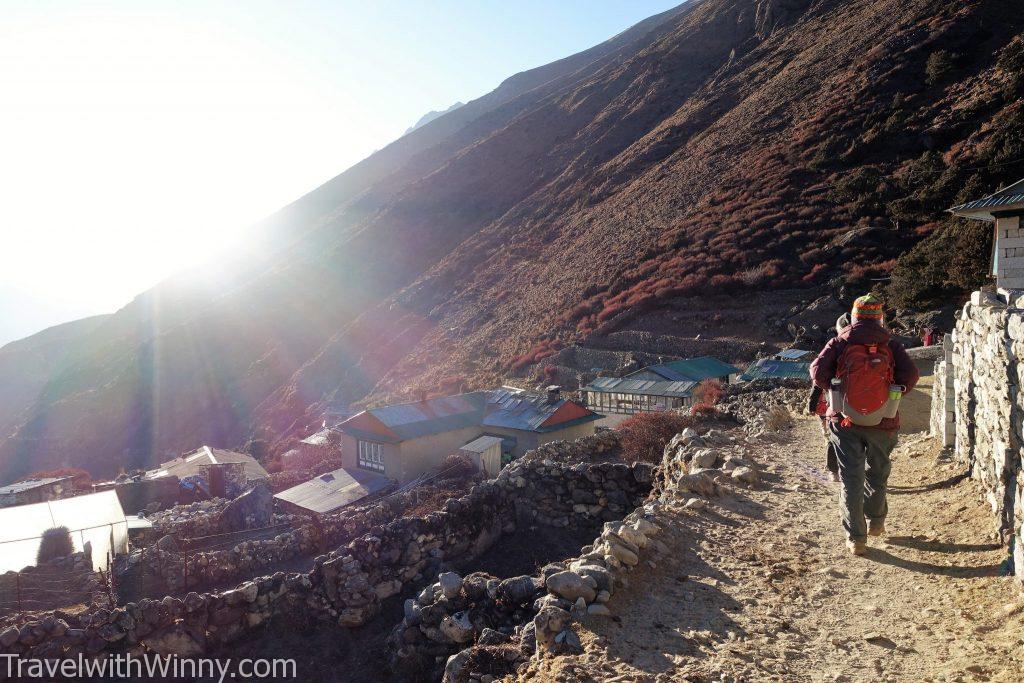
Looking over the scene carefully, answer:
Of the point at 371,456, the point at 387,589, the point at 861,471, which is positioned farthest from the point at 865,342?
the point at 371,456

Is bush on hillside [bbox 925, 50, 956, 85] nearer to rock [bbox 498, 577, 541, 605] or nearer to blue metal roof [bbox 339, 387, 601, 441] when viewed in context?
blue metal roof [bbox 339, 387, 601, 441]

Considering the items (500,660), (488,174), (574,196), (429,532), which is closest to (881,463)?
(500,660)

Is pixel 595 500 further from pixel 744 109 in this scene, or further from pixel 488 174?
pixel 488 174

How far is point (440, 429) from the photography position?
2525 cm

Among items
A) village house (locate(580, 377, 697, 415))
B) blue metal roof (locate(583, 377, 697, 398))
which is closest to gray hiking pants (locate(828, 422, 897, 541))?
village house (locate(580, 377, 697, 415))

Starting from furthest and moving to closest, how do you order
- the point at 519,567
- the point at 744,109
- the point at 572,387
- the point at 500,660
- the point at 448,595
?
the point at 744,109
the point at 572,387
the point at 519,567
the point at 448,595
the point at 500,660

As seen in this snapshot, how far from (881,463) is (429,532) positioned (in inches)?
→ 278

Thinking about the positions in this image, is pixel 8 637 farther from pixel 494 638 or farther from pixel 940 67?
pixel 940 67

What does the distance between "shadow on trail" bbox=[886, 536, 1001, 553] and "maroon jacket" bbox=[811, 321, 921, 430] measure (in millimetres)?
1105

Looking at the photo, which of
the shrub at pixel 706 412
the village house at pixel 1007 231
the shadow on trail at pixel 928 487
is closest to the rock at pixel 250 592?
the shadow on trail at pixel 928 487

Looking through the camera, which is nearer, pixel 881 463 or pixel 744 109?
pixel 881 463

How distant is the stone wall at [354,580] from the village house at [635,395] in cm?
1611

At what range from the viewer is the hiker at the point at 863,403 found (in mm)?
5148

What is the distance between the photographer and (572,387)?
4053cm
